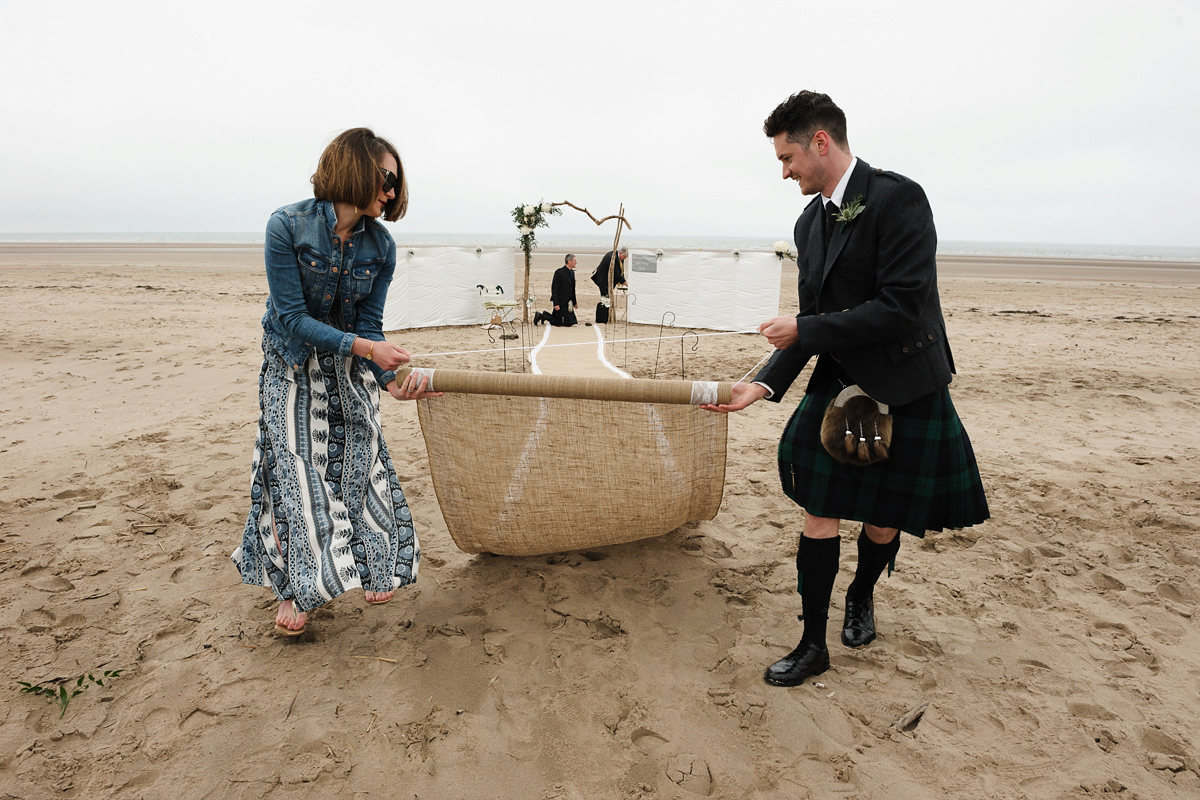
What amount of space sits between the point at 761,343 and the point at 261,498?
28.9ft

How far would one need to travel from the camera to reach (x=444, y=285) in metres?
12.1

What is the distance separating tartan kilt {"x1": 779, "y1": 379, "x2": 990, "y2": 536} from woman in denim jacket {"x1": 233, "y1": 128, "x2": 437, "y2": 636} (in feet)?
4.41

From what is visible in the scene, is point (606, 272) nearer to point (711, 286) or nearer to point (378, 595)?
point (711, 286)

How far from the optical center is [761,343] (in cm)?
1020

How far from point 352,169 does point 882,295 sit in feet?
5.32

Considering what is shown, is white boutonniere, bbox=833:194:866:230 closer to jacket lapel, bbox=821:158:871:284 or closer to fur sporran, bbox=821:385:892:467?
jacket lapel, bbox=821:158:871:284

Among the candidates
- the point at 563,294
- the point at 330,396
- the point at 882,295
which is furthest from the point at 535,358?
the point at 882,295

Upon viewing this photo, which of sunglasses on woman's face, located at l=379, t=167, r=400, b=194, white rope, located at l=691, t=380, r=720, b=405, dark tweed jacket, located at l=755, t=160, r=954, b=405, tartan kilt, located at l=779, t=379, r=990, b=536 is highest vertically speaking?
sunglasses on woman's face, located at l=379, t=167, r=400, b=194

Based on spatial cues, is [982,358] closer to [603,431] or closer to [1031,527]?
[1031,527]

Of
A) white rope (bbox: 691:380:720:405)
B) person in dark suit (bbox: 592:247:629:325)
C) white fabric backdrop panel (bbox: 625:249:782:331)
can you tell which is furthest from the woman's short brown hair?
person in dark suit (bbox: 592:247:629:325)

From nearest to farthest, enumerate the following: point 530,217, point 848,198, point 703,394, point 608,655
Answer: point 848,198 → point 703,394 → point 608,655 → point 530,217

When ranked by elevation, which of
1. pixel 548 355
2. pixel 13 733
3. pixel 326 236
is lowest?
pixel 13 733

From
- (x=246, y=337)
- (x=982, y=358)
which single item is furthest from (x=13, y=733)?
(x=982, y=358)

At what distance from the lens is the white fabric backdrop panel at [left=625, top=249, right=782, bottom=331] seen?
12023 mm
